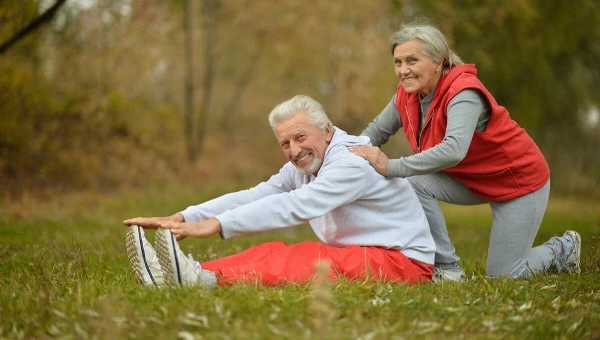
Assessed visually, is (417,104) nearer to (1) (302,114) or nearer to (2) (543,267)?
(1) (302,114)

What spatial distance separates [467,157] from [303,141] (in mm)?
1269

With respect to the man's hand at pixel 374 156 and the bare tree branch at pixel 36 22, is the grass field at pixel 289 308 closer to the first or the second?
the man's hand at pixel 374 156

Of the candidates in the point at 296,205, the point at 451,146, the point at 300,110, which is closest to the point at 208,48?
the point at 300,110

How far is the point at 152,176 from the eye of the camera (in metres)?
13.6

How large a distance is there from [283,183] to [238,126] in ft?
56.2

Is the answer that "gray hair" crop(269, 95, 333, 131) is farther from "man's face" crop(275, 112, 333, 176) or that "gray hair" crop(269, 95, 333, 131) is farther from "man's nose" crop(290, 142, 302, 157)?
"man's nose" crop(290, 142, 302, 157)

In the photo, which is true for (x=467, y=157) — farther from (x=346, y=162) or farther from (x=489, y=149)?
(x=346, y=162)

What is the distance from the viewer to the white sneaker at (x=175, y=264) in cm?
339

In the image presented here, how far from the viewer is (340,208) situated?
399 centimetres

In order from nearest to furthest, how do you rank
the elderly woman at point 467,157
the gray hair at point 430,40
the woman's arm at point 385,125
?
the elderly woman at point 467,157
the gray hair at point 430,40
the woman's arm at point 385,125

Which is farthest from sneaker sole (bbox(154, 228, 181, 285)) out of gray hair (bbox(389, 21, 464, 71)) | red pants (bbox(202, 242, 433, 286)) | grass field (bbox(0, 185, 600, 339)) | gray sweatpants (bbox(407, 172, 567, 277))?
gray hair (bbox(389, 21, 464, 71))

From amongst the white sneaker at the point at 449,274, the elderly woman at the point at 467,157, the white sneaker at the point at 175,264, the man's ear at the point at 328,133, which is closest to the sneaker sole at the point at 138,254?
the white sneaker at the point at 175,264

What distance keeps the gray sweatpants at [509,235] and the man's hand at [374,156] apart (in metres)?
0.87

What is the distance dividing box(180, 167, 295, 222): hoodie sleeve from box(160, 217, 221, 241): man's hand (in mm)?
439
